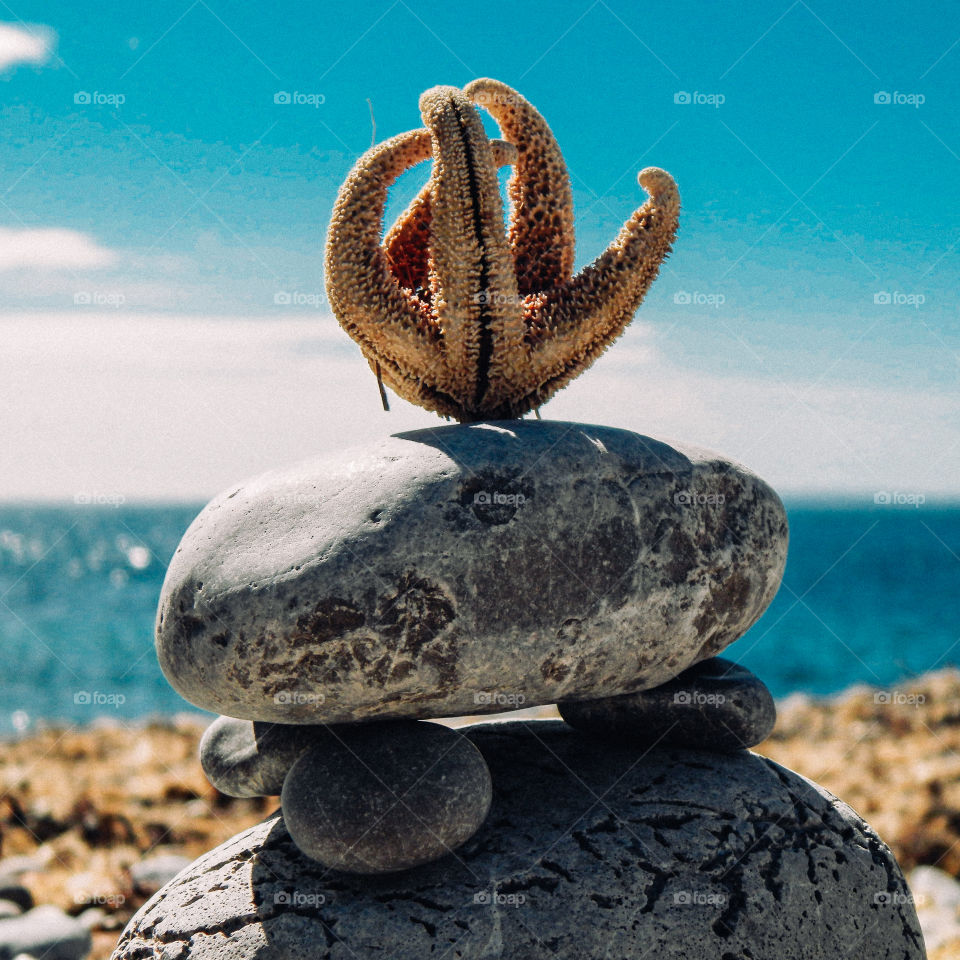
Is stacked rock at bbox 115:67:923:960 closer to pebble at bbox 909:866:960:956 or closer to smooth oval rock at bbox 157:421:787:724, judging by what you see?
smooth oval rock at bbox 157:421:787:724

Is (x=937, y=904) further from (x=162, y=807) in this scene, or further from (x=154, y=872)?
(x=162, y=807)

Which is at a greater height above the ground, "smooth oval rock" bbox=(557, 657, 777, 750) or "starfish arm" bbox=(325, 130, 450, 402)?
"starfish arm" bbox=(325, 130, 450, 402)

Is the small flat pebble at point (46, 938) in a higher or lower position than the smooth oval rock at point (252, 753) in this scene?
lower

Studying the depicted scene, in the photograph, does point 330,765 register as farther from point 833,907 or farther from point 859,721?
point 859,721

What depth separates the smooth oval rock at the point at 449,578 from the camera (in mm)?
3186

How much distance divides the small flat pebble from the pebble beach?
0.13 meters

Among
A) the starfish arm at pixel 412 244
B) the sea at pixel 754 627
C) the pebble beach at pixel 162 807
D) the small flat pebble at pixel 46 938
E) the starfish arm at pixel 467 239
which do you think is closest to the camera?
the starfish arm at pixel 467 239

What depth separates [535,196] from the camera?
14.1ft

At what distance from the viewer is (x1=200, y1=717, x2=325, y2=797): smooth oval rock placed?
155 inches

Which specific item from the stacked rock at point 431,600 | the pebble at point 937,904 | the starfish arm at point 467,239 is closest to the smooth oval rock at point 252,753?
the stacked rock at point 431,600

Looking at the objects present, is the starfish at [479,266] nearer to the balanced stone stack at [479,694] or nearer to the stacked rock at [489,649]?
the stacked rock at [489,649]

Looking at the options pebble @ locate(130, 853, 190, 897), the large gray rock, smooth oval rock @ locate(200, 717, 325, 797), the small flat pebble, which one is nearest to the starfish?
smooth oval rock @ locate(200, 717, 325, 797)

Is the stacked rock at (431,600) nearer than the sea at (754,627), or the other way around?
the stacked rock at (431,600)

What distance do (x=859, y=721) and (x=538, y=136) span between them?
940 cm
